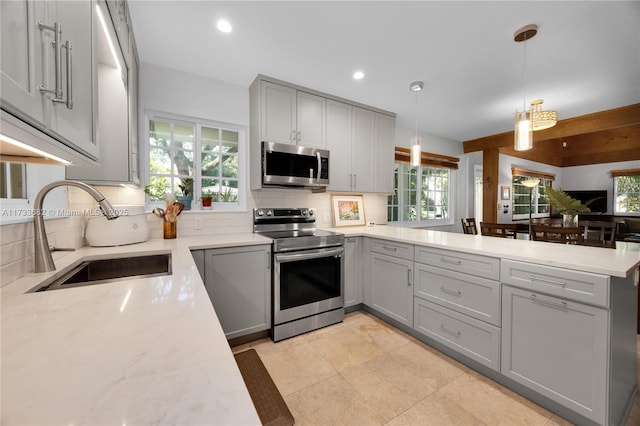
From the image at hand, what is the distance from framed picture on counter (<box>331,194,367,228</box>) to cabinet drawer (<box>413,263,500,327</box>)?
52.1 inches

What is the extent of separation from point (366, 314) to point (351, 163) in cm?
178

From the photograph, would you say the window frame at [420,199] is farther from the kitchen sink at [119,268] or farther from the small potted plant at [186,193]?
the kitchen sink at [119,268]

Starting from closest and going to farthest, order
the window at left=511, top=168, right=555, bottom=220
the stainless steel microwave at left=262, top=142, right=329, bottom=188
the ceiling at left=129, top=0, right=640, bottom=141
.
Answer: the ceiling at left=129, top=0, right=640, bottom=141, the stainless steel microwave at left=262, top=142, right=329, bottom=188, the window at left=511, top=168, right=555, bottom=220

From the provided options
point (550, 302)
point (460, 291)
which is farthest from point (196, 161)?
point (550, 302)

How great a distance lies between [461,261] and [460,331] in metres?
0.53

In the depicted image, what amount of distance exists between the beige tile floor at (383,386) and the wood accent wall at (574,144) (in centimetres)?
364

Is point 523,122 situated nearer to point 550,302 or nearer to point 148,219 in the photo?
point 550,302

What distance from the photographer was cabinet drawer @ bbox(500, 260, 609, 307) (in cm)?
134

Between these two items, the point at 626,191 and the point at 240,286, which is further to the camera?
the point at 626,191

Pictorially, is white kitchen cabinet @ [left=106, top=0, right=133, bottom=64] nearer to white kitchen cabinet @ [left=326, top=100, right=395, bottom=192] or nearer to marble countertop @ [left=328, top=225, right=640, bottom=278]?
white kitchen cabinet @ [left=326, top=100, right=395, bottom=192]

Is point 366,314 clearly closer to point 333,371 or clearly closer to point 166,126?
point 333,371

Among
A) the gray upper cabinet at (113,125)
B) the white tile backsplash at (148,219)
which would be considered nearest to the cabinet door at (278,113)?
the white tile backsplash at (148,219)

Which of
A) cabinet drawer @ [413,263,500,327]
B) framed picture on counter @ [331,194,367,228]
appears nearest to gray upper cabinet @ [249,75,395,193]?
framed picture on counter @ [331,194,367,228]

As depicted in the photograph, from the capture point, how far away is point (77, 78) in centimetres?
83
